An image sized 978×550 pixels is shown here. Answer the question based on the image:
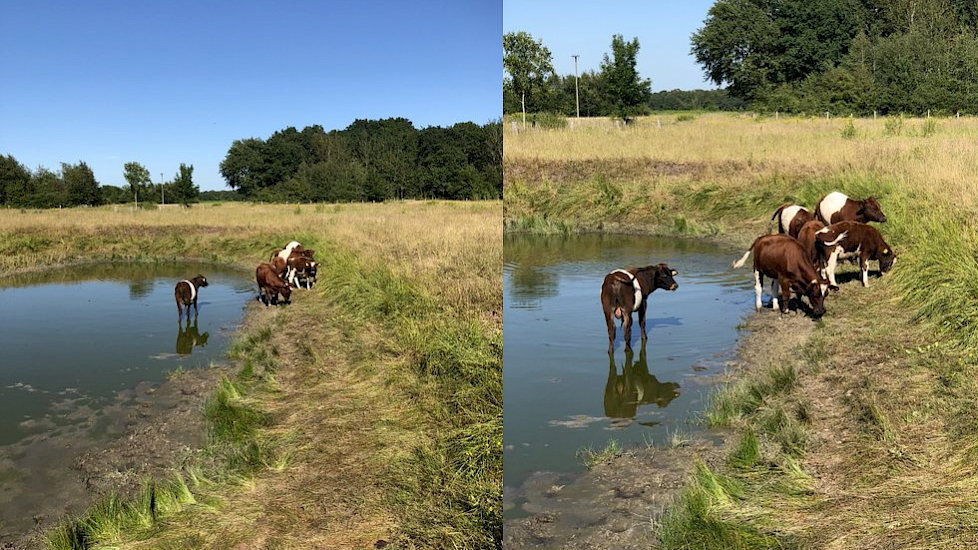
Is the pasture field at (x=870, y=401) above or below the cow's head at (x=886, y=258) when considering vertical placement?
below

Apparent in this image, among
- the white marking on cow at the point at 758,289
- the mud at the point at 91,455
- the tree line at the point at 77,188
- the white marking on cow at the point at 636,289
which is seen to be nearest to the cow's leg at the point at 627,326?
the white marking on cow at the point at 636,289

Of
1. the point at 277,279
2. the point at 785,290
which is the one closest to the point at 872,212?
the point at 785,290

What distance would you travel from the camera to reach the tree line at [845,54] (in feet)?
129

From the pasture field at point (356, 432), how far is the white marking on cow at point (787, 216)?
4820 mm

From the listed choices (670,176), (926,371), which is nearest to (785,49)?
(670,176)

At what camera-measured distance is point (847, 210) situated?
1244 centimetres

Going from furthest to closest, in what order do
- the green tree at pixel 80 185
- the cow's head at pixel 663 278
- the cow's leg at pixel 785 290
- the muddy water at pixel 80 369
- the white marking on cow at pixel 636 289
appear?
the green tree at pixel 80 185, the cow's leg at pixel 785 290, the cow's head at pixel 663 278, the white marking on cow at pixel 636 289, the muddy water at pixel 80 369

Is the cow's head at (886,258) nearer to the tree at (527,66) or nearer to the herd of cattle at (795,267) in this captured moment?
the herd of cattle at (795,267)

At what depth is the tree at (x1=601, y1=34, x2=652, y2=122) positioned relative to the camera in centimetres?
4262

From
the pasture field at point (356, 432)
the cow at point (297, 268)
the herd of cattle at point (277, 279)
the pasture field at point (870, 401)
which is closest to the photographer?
the pasture field at point (870, 401)

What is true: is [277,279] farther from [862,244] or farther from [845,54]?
[845,54]

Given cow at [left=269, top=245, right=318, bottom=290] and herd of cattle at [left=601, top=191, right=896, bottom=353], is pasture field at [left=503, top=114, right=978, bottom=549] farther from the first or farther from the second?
cow at [left=269, top=245, right=318, bottom=290]

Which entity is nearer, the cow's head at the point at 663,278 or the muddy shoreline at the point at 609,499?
the muddy shoreline at the point at 609,499

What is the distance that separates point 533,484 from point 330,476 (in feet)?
5.04
